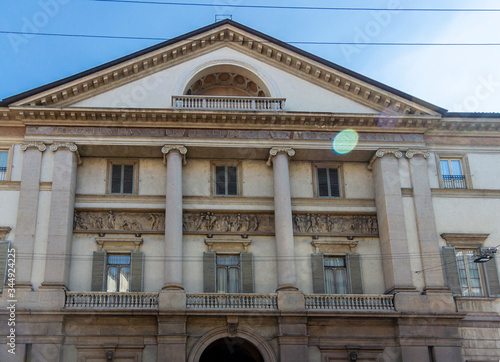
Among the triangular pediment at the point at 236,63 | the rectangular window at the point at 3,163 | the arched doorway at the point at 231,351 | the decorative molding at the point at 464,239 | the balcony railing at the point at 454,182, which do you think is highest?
the triangular pediment at the point at 236,63

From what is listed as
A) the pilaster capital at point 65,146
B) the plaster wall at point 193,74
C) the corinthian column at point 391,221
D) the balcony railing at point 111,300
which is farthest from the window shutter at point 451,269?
the pilaster capital at point 65,146

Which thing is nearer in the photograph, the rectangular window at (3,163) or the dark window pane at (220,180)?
the rectangular window at (3,163)

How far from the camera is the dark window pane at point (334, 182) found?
30.1 metres

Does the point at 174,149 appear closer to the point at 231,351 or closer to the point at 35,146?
the point at 35,146

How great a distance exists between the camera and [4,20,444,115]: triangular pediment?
1155 inches

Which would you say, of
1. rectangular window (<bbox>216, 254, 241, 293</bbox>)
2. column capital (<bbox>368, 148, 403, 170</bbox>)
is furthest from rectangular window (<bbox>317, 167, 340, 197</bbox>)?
rectangular window (<bbox>216, 254, 241, 293</bbox>)

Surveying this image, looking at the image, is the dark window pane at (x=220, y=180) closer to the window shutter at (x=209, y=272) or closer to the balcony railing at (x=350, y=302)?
the window shutter at (x=209, y=272)

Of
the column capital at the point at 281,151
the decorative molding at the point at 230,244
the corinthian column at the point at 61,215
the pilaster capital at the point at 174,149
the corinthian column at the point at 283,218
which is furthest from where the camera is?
the column capital at the point at 281,151

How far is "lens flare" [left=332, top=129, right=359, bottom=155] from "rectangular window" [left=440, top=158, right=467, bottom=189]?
4560 mm

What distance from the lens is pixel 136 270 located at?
27531mm

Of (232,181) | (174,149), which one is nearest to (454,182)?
(232,181)

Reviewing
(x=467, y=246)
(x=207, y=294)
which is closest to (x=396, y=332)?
(x=467, y=246)

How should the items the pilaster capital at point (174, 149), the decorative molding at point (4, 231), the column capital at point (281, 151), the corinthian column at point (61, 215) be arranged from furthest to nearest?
the column capital at point (281, 151), the pilaster capital at point (174, 149), the decorative molding at point (4, 231), the corinthian column at point (61, 215)

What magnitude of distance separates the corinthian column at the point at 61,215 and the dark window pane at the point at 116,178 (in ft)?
5.63
